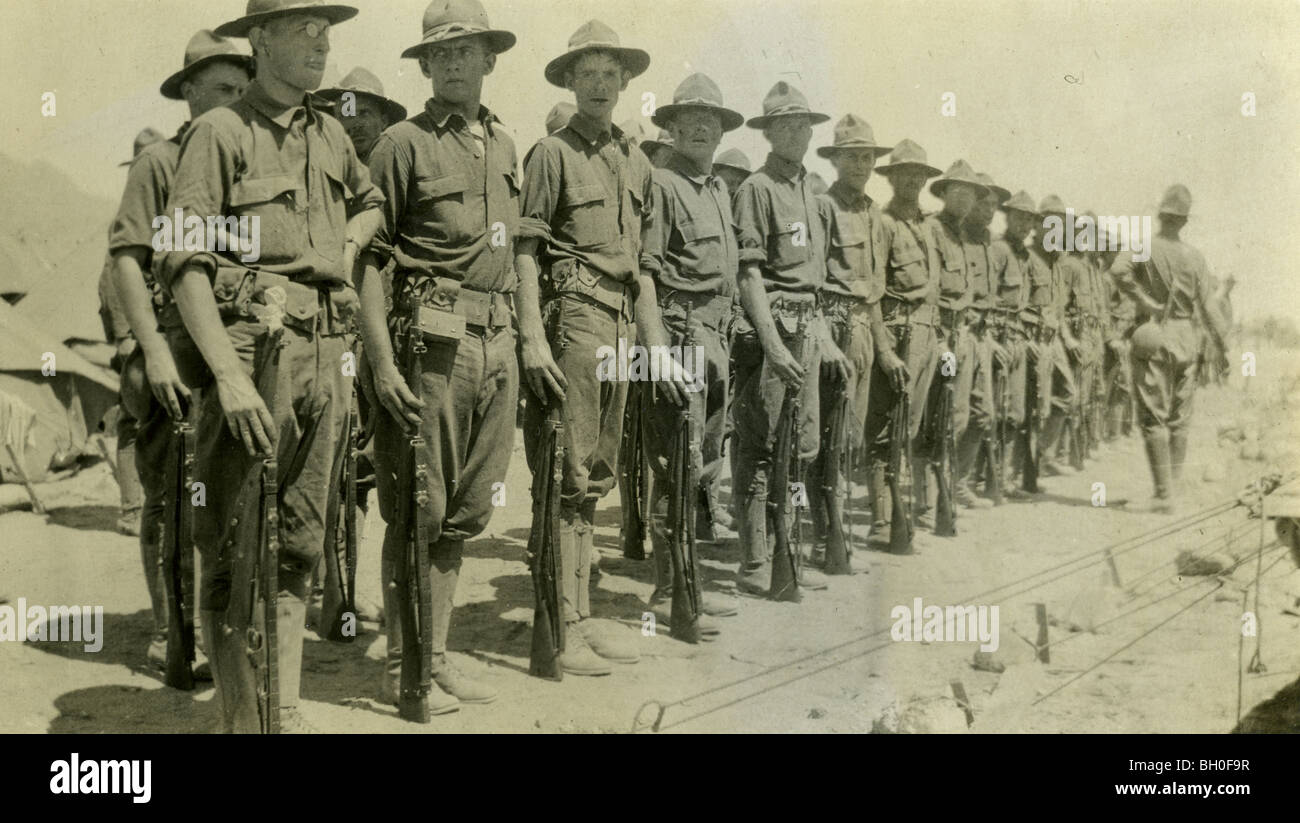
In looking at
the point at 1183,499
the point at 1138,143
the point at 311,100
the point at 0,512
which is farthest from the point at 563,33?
the point at 1183,499

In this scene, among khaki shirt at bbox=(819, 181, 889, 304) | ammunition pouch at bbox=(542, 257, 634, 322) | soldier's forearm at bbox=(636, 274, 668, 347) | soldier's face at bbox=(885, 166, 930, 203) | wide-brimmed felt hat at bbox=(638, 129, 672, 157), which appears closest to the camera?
ammunition pouch at bbox=(542, 257, 634, 322)

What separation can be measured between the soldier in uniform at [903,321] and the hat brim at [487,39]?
4.15m

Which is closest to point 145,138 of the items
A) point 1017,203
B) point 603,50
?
point 603,50

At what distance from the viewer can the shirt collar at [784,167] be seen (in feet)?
25.1

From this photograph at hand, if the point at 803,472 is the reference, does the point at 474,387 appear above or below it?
above

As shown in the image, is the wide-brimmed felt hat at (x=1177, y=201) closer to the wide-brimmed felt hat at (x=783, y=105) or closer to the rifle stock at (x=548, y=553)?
the wide-brimmed felt hat at (x=783, y=105)

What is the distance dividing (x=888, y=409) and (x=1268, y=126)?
3013 mm

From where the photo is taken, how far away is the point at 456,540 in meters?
5.37

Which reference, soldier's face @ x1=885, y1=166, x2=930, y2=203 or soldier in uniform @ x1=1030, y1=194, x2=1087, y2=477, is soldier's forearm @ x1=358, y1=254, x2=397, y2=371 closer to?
soldier's face @ x1=885, y1=166, x2=930, y2=203

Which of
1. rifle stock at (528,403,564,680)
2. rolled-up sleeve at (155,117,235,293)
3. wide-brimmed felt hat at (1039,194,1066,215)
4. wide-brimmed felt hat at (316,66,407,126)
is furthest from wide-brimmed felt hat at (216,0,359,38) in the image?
wide-brimmed felt hat at (1039,194,1066,215)

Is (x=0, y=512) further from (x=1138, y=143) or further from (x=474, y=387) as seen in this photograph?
(x=1138, y=143)

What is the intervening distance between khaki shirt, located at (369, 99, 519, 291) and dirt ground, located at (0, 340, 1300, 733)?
187 cm

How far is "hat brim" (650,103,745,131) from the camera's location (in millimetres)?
7098

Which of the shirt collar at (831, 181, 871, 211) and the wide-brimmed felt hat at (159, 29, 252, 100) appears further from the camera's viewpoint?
the shirt collar at (831, 181, 871, 211)
